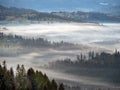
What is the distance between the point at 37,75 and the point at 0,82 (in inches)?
537

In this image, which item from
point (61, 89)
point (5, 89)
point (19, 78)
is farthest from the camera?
point (19, 78)

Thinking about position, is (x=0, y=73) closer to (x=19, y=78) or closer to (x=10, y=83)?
(x=10, y=83)

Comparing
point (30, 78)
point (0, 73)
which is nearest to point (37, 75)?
point (30, 78)

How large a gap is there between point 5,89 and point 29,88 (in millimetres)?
8934

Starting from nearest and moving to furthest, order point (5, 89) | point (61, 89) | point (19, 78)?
point (5, 89) → point (61, 89) → point (19, 78)

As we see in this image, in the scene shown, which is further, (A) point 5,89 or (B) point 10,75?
(B) point 10,75

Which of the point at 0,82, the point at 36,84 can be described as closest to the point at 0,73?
the point at 0,82

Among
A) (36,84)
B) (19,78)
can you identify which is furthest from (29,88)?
(19,78)

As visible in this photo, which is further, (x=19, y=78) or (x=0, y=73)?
(x=19, y=78)

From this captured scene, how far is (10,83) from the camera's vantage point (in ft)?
409

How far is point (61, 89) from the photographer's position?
12850cm

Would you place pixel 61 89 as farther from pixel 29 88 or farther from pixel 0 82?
pixel 0 82

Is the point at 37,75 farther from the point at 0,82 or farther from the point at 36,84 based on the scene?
the point at 0,82

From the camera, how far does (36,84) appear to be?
128000 mm
